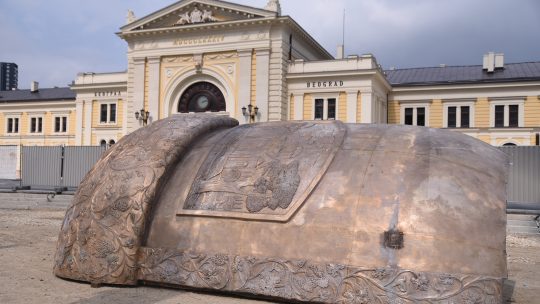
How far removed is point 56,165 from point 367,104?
1967 centimetres

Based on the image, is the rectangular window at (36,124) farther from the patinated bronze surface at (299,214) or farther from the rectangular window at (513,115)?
the patinated bronze surface at (299,214)

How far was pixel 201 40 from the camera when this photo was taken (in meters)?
37.6

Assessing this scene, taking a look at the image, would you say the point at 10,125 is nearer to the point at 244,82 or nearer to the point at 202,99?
the point at 202,99

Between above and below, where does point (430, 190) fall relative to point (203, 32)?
below

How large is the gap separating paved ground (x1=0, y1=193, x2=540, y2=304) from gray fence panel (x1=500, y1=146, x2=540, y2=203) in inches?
161

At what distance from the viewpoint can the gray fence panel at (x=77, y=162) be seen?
21781 millimetres

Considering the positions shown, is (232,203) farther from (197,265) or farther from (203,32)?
(203,32)

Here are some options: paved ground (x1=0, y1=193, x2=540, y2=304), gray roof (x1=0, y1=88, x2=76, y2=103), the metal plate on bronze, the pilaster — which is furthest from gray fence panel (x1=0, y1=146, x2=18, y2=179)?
gray roof (x1=0, y1=88, x2=76, y2=103)

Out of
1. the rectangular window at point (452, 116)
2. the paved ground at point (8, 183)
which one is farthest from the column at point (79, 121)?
the rectangular window at point (452, 116)

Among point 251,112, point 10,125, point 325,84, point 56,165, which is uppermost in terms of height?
point 325,84

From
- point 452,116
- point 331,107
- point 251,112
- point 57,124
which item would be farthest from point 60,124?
point 452,116

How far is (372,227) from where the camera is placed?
4344mm

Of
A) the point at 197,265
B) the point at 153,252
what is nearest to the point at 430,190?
the point at 197,265

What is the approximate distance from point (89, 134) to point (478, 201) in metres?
43.6
